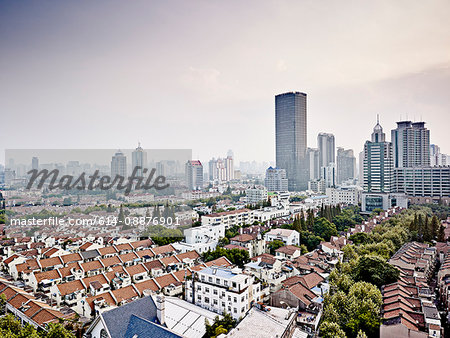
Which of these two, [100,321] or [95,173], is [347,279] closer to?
[100,321]

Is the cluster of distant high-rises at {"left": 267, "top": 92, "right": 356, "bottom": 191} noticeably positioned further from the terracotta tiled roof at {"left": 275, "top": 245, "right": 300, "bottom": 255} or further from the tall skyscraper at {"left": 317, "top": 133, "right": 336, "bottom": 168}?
the terracotta tiled roof at {"left": 275, "top": 245, "right": 300, "bottom": 255}

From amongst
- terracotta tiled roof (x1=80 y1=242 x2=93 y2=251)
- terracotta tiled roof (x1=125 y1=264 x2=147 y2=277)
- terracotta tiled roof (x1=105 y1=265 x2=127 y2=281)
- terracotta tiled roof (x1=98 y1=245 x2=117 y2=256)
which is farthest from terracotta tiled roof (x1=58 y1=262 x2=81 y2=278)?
terracotta tiled roof (x1=80 y1=242 x2=93 y2=251)

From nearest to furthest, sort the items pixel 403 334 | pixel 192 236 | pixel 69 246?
pixel 403 334 < pixel 69 246 < pixel 192 236

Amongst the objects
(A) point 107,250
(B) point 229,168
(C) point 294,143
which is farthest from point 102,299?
(B) point 229,168

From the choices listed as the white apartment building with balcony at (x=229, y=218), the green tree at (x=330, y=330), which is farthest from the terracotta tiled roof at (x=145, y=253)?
the green tree at (x=330, y=330)

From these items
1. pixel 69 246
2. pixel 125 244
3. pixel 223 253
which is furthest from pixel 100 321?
pixel 69 246

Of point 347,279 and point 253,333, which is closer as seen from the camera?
point 253,333
